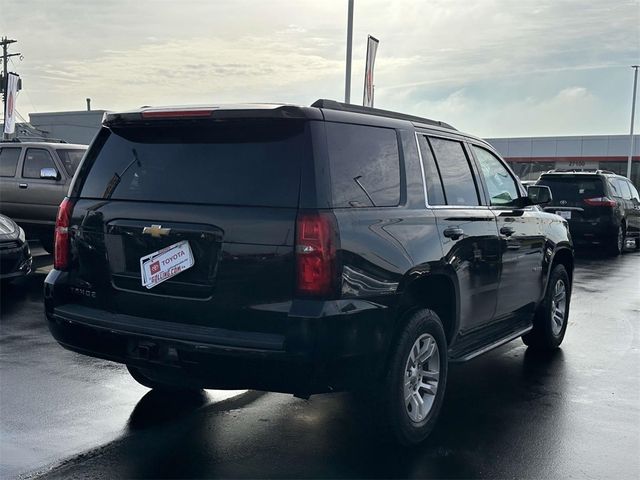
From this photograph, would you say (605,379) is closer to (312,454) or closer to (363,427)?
(363,427)

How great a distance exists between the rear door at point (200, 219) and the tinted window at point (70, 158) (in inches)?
334

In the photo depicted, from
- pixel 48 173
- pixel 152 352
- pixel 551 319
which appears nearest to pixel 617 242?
pixel 551 319

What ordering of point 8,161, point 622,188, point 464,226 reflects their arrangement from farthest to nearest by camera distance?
1. point 622,188
2. point 8,161
3. point 464,226

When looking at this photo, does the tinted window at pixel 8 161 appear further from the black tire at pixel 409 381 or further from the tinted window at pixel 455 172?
the black tire at pixel 409 381

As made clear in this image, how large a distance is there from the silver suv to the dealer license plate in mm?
8775

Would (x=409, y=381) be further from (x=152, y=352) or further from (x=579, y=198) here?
(x=579, y=198)

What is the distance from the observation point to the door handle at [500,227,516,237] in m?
5.41

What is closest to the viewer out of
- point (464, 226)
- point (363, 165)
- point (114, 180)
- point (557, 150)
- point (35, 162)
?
point (363, 165)

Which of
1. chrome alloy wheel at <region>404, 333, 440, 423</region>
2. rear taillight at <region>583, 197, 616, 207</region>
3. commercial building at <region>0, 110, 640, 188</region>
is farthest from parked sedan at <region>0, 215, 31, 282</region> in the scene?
commercial building at <region>0, 110, 640, 188</region>

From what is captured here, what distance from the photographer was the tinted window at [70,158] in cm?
1215

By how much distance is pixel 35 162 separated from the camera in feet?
40.8

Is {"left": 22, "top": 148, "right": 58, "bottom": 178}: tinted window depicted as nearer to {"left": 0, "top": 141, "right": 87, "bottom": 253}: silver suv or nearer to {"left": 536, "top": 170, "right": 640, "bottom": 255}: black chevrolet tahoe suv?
{"left": 0, "top": 141, "right": 87, "bottom": 253}: silver suv

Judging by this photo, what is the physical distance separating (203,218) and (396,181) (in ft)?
4.04

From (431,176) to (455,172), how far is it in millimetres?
483
